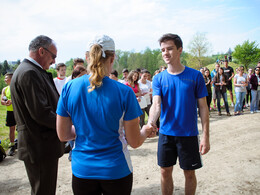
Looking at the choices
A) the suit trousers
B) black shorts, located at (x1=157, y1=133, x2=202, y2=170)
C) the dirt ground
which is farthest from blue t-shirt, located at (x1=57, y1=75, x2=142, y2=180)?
the dirt ground

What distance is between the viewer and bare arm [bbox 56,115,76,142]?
1630mm

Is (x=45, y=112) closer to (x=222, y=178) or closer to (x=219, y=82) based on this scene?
(x=222, y=178)

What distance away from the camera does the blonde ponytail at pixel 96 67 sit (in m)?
1.45

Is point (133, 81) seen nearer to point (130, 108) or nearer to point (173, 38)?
point (173, 38)

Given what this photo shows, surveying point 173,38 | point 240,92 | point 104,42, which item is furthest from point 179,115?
point 240,92

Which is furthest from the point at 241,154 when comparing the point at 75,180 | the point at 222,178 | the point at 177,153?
the point at 75,180

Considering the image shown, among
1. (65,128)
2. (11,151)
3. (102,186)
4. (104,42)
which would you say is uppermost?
(104,42)

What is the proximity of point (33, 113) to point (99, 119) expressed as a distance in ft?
3.29

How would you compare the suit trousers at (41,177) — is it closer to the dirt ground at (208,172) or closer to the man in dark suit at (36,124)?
the man in dark suit at (36,124)

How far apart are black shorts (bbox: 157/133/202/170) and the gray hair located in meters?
1.96

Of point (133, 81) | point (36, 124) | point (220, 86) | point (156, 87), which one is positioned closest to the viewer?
point (36, 124)

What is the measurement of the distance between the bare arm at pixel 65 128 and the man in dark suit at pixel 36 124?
516mm

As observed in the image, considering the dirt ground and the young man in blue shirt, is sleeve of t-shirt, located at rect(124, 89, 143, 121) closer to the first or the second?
the young man in blue shirt

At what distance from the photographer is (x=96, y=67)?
4.85 feet
